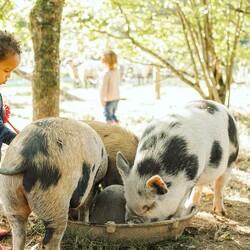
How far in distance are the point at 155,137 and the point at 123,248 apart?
38.1 inches

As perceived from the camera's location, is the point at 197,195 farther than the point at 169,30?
No

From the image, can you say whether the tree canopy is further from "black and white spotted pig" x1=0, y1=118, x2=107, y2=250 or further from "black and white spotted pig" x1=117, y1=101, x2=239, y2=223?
"black and white spotted pig" x1=0, y1=118, x2=107, y2=250

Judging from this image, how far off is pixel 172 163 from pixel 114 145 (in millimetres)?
838

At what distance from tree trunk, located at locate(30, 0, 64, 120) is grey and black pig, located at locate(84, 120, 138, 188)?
2.52 feet

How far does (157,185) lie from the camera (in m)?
3.34

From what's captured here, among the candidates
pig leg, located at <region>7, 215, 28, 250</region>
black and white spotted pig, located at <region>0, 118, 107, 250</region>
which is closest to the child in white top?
black and white spotted pig, located at <region>0, 118, 107, 250</region>

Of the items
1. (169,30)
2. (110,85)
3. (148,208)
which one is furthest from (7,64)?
(169,30)

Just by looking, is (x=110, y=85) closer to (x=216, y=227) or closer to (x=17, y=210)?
(x=216, y=227)

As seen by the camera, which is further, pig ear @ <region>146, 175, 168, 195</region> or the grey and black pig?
the grey and black pig

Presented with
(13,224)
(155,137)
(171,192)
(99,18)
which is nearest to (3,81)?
(13,224)

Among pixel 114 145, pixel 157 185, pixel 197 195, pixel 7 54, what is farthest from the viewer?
pixel 197 195

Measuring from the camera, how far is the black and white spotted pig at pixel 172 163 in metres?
3.49

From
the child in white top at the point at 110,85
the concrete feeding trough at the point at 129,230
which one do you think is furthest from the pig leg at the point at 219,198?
the child in white top at the point at 110,85

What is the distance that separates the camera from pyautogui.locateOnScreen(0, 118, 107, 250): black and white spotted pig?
9.07 ft
